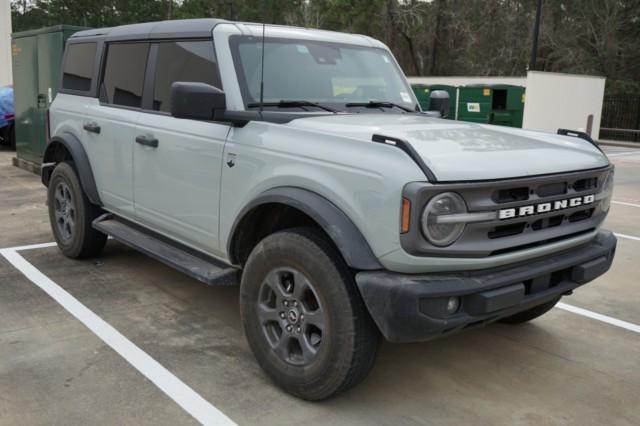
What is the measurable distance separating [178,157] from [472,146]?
6.36ft

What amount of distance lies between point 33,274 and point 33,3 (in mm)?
52089

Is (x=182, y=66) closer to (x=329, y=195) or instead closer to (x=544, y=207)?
(x=329, y=195)

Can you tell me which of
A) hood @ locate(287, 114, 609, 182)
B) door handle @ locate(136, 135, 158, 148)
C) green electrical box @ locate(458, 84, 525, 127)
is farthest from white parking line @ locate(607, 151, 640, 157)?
door handle @ locate(136, 135, 158, 148)

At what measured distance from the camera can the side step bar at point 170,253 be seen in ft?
12.5

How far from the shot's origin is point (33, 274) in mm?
5320

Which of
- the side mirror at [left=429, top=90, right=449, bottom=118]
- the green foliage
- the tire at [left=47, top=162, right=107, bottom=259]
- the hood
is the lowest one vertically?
the tire at [left=47, top=162, right=107, bottom=259]

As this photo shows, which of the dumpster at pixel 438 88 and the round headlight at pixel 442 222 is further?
the dumpster at pixel 438 88

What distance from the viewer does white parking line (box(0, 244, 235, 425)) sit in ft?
10.5

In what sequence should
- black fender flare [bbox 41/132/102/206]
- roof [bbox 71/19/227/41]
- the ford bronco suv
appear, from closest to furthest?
the ford bronco suv < roof [bbox 71/19/227/41] < black fender flare [bbox 41/132/102/206]

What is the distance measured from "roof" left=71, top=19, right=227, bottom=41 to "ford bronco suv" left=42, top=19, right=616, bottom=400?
0.06 feet

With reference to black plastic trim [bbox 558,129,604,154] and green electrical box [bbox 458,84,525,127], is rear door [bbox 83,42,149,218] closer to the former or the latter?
black plastic trim [bbox 558,129,604,154]

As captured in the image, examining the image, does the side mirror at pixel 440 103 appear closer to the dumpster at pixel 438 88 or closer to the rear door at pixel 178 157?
the rear door at pixel 178 157

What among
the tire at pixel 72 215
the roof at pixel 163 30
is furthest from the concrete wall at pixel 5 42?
the roof at pixel 163 30

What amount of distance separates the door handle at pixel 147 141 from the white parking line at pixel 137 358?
49.2 inches
